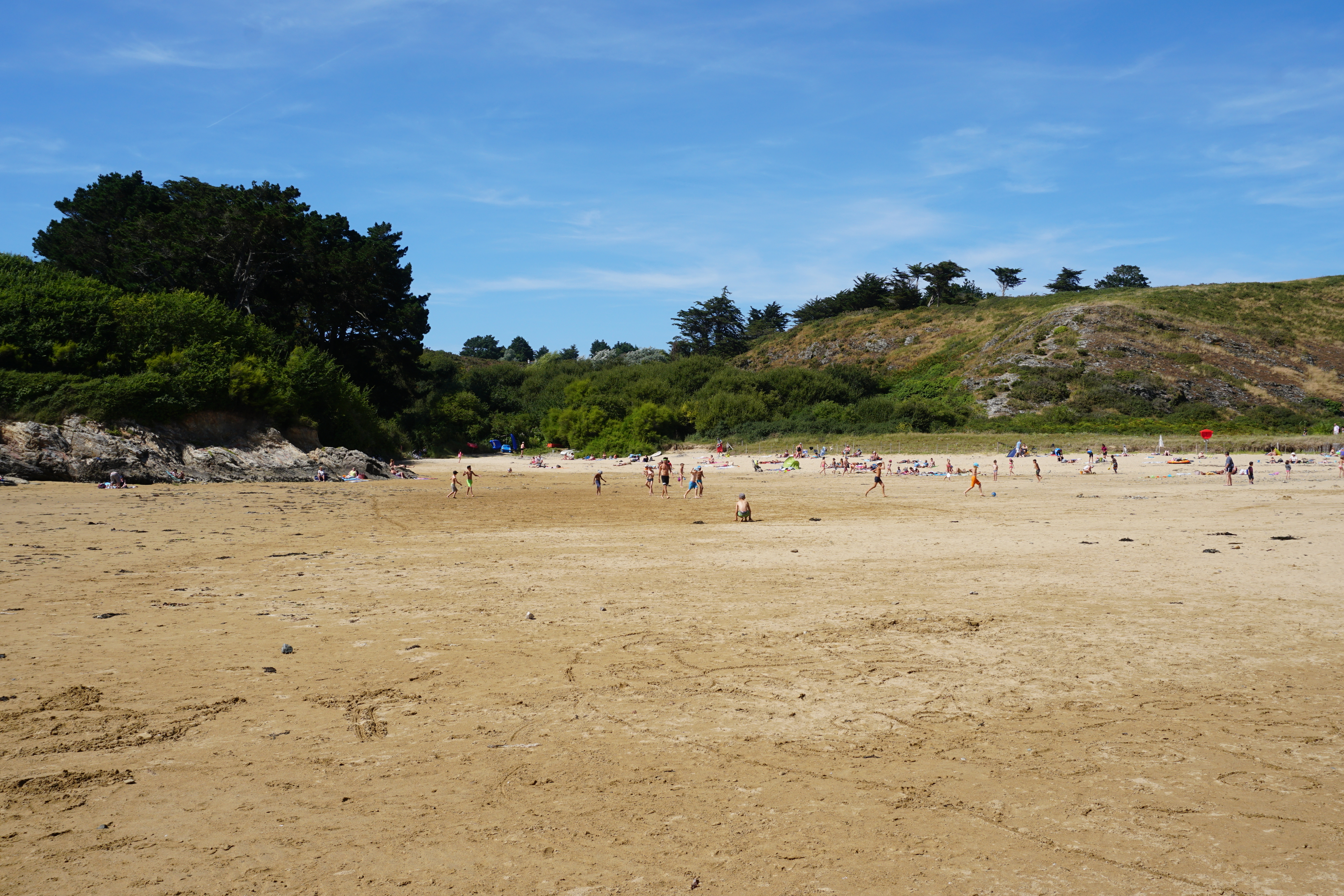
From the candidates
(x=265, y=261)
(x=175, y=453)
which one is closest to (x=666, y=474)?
(x=175, y=453)

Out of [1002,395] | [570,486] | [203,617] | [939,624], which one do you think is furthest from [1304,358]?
[203,617]

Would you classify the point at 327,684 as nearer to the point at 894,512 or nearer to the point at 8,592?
the point at 8,592

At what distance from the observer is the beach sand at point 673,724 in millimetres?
4379

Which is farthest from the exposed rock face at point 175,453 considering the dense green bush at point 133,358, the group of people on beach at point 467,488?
the group of people on beach at point 467,488

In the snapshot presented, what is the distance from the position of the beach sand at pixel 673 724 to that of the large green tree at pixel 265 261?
140 feet

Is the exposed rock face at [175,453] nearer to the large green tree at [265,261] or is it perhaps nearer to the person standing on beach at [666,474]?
the large green tree at [265,261]

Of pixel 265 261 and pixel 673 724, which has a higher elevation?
pixel 265 261

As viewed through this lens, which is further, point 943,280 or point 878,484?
point 943,280

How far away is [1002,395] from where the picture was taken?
75812mm

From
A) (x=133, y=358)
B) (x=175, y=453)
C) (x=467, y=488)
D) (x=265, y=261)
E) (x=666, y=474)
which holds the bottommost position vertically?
(x=467, y=488)

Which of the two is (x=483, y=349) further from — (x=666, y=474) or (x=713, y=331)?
(x=666, y=474)

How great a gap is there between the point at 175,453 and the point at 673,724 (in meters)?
36.3

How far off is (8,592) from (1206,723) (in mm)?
12913

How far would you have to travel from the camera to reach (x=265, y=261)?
52375 millimetres
